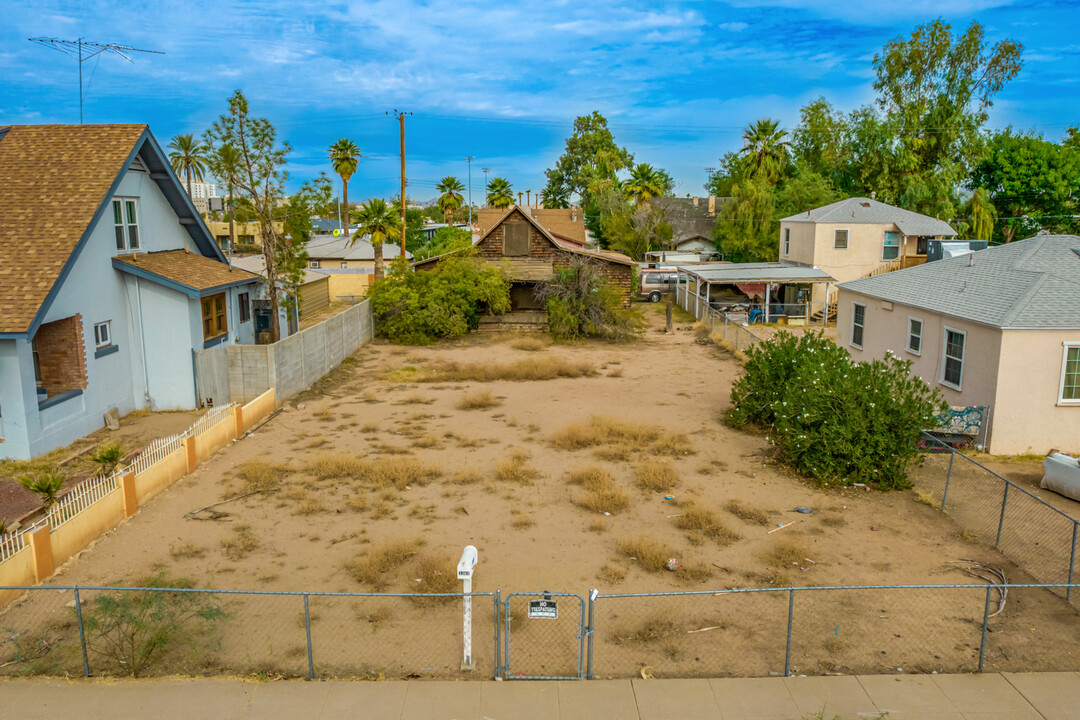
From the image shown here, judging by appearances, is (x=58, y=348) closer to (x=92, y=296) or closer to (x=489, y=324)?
(x=92, y=296)

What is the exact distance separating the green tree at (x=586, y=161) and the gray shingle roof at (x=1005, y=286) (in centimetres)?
5988

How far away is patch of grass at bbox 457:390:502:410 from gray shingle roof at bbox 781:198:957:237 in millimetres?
26381

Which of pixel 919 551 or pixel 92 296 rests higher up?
pixel 92 296

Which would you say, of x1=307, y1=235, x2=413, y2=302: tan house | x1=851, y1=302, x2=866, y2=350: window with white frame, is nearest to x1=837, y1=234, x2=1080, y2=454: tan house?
x1=851, y1=302, x2=866, y2=350: window with white frame

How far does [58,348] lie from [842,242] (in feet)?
121

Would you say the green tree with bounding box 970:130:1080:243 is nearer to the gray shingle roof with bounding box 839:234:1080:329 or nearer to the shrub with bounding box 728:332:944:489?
the gray shingle roof with bounding box 839:234:1080:329

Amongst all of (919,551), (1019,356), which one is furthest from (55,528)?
(1019,356)

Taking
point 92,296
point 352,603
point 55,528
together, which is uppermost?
point 92,296

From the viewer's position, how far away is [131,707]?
25.8 ft

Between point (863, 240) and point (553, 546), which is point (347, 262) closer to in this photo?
point (863, 240)

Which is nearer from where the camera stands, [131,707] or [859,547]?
[131,707]

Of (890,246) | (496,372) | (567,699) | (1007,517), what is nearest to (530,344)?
(496,372)

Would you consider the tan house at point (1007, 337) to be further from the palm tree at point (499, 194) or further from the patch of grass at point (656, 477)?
the palm tree at point (499, 194)

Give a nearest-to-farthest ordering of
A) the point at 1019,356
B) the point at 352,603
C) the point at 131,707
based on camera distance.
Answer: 1. the point at 131,707
2. the point at 352,603
3. the point at 1019,356
